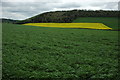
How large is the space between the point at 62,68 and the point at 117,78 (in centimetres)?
307

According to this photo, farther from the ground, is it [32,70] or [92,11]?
[92,11]

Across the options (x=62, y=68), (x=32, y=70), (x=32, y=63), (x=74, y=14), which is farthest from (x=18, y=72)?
(x=74, y=14)

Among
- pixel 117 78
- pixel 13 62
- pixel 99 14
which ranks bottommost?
pixel 117 78

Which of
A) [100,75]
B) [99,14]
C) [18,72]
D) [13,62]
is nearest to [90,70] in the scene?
[100,75]

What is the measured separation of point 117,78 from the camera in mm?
7215

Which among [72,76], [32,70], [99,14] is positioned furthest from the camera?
[99,14]

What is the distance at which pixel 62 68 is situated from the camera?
8016 mm

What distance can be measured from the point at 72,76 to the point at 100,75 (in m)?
1.61

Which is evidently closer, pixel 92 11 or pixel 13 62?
pixel 13 62

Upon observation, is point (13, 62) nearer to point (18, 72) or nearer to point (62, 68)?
point (18, 72)

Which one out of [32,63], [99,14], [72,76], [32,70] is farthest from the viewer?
[99,14]

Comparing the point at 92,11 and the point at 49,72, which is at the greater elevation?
the point at 92,11

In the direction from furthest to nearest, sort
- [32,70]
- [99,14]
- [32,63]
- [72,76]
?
[99,14] → [32,63] → [32,70] → [72,76]

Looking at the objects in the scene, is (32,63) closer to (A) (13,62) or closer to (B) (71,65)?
(A) (13,62)
